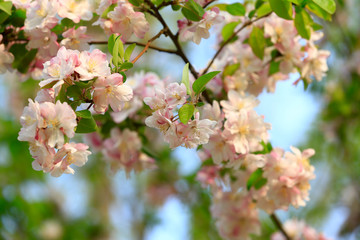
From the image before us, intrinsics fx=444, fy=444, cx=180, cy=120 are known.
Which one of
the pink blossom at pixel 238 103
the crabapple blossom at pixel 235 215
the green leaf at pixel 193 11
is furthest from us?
the crabapple blossom at pixel 235 215

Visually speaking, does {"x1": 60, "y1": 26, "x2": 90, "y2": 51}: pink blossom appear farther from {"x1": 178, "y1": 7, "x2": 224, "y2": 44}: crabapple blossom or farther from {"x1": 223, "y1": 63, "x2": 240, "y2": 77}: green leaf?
{"x1": 223, "y1": 63, "x2": 240, "y2": 77}: green leaf

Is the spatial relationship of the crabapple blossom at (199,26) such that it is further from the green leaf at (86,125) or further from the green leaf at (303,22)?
the green leaf at (86,125)

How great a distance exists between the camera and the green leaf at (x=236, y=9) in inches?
50.6

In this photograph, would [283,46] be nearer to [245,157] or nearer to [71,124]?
[245,157]

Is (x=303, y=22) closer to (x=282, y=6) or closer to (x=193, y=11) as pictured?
(x=282, y=6)

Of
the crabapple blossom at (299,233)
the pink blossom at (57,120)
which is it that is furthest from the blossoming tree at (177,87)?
the crabapple blossom at (299,233)

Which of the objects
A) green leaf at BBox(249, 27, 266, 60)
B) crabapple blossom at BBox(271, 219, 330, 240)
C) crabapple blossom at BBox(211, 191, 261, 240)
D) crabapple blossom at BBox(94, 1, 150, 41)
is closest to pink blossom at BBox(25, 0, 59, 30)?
crabapple blossom at BBox(94, 1, 150, 41)

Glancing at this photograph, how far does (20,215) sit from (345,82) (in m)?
2.78

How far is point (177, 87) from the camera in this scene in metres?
0.91

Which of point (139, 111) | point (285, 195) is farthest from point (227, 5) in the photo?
point (285, 195)

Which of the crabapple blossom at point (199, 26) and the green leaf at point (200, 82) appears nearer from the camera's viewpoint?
the green leaf at point (200, 82)

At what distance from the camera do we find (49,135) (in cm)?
81

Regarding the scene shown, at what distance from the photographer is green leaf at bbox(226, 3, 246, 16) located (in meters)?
1.29

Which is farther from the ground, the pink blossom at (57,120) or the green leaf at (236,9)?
the green leaf at (236,9)
